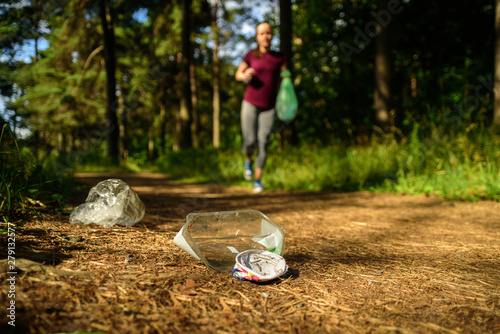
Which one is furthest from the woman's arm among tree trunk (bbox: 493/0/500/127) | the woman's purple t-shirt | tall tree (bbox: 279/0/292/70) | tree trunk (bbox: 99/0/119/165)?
tree trunk (bbox: 99/0/119/165)

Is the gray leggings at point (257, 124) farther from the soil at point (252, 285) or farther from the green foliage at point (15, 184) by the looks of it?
the green foliage at point (15, 184)

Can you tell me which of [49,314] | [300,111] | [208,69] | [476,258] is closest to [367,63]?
[300,111]

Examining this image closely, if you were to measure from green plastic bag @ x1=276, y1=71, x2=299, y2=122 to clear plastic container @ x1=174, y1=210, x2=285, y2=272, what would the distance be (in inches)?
101

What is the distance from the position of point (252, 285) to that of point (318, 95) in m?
9.08

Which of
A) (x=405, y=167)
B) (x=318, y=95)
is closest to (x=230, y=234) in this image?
(x=405, y=167)

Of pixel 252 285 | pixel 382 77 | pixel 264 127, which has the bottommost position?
pixel 252 285

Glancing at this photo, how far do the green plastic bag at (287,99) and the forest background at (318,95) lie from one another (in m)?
1.18

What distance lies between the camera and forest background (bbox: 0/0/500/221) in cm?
245

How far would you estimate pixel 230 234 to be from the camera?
183 cm

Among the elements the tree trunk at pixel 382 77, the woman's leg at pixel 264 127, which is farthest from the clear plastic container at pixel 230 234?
the tree trunk at pixel 382 77

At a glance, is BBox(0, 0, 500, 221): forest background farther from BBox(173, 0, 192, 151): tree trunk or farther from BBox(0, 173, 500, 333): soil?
BBox(0, 173, 500, 333): soil

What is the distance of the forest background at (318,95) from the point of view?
8.05ft

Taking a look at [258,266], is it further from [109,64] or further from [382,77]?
[109,64]

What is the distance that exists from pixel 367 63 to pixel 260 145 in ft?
22.0
